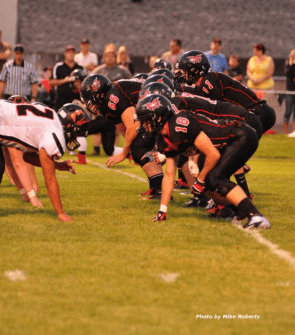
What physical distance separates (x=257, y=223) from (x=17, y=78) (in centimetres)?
1050

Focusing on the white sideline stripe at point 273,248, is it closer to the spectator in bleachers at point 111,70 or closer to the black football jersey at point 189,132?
the black football jersey at point 189,132

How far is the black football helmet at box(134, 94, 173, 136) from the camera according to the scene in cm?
700

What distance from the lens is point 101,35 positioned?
33.2 metres

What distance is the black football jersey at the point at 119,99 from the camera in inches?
356

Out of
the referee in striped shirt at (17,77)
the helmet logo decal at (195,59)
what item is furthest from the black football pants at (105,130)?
Answer: the helmet logo decal at (195,59)

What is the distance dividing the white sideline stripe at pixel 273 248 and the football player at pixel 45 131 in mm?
1887

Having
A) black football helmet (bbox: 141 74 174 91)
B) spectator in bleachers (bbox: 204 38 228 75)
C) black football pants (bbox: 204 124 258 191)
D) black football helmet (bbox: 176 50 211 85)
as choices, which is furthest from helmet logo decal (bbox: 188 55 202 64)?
spectator in bleachers (bbox: 204 38 228 75)

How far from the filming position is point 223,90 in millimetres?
8945

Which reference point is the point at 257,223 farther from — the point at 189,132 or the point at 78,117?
the point at 78,117

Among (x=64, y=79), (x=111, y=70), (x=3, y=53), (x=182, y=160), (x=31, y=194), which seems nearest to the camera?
(x=31, y=194)

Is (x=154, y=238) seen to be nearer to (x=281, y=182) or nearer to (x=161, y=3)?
(x=281, y=182)

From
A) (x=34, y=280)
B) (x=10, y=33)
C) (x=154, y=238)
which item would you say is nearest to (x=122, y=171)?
(x=154, y=238)

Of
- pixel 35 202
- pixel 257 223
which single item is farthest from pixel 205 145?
pixel 35 202

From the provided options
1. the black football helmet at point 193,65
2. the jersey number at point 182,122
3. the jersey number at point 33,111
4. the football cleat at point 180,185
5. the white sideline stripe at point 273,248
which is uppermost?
the black football helmet at point 193,65
